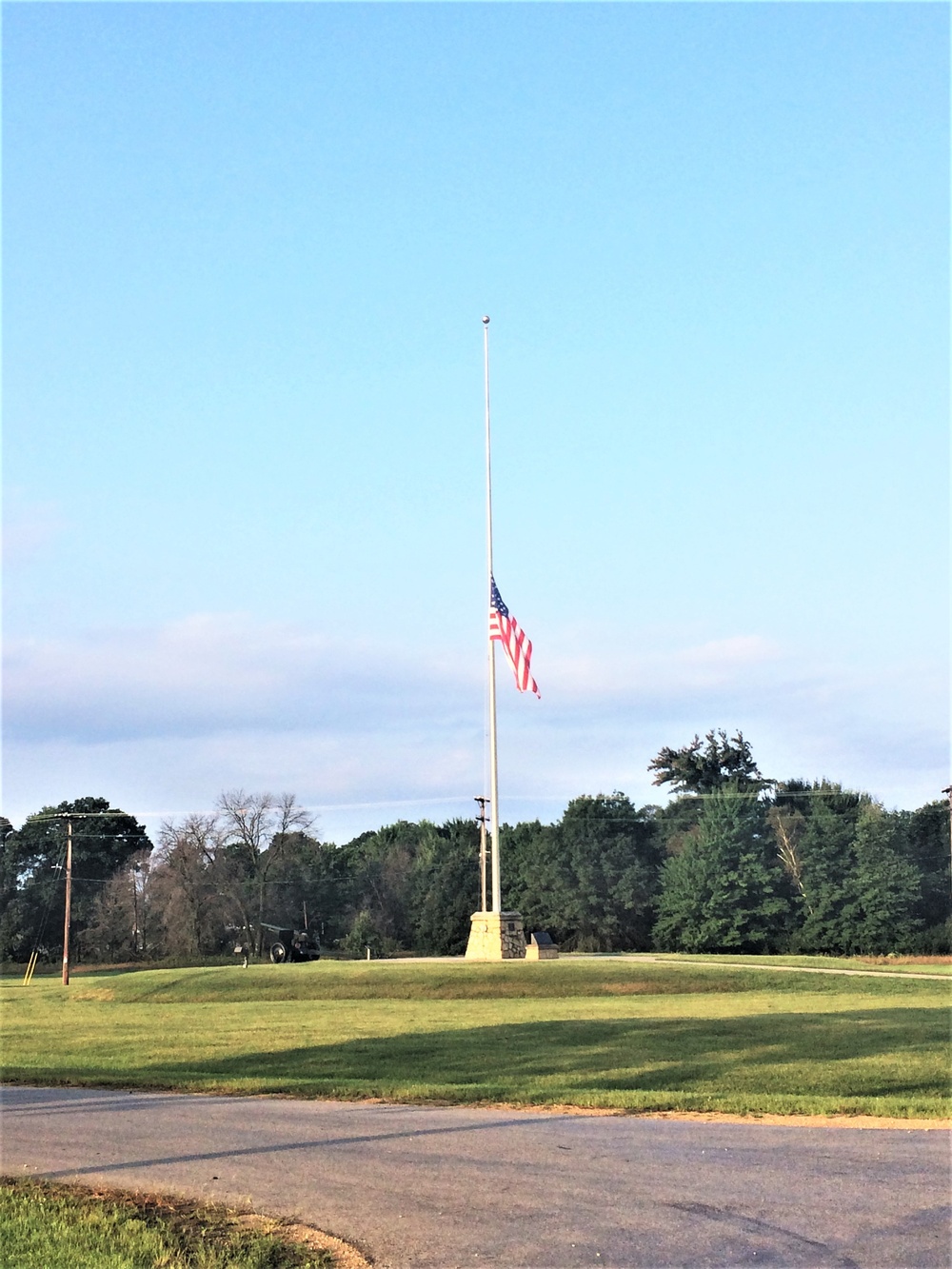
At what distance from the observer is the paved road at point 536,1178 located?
301 inches

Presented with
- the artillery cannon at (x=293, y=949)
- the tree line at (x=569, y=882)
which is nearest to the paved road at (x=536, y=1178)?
the artillery cannon at (x=293, y=949)

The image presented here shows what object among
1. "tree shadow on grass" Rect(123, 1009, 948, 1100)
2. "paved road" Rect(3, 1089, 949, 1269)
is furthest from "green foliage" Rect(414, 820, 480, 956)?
"paved road" Rect(3, 1089, 949, 1269)

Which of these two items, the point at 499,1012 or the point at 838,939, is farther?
the point at 838,939

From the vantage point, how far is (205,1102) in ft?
47.7

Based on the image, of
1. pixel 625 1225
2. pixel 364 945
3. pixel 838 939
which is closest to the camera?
pixel 625 1225

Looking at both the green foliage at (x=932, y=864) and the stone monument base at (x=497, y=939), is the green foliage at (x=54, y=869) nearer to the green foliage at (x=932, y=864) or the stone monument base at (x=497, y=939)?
the stone monument base at (x=497, y=939)

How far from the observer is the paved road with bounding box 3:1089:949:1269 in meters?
7.64

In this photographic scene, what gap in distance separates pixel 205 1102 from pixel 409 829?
87377mm

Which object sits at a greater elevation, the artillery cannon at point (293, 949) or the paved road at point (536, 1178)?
the paved road at point (536, 1178)

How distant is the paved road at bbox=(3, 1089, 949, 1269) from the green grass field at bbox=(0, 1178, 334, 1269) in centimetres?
41

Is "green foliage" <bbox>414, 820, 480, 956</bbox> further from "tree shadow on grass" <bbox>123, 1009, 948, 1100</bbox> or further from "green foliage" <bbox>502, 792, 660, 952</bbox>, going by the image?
"tree shadow on grass" <bbox>123, 1009, 948, 1100</bbox>

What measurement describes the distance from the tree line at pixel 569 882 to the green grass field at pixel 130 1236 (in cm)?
5818

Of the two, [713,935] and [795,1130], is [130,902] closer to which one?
[713,935]

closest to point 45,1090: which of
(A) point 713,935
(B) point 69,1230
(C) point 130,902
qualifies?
(B) point 69,1230
